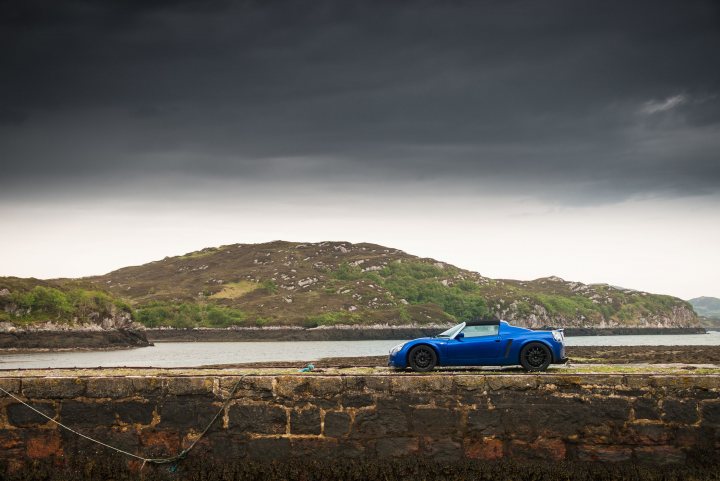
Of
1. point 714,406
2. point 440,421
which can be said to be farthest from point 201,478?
point 714,406

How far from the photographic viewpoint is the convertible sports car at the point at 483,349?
51.5 ft

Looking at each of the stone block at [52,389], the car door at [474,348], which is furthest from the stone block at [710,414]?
the stone block at [52,389]

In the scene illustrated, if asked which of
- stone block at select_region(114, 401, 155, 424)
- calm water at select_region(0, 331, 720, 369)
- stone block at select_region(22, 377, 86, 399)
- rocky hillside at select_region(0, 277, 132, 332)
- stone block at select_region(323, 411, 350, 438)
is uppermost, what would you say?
rocky hillside at select_region(0, 277, 132, 332)

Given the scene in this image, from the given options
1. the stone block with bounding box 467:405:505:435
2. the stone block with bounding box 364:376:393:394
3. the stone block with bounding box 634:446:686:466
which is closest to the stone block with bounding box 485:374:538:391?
the stone block with bounding box 467:405:505:435

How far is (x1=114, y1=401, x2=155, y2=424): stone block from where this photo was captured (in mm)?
13312

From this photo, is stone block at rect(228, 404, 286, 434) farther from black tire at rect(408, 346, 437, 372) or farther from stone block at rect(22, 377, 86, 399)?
black tire at rect(408, 346, 437, 372)

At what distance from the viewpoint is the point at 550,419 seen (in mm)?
12812

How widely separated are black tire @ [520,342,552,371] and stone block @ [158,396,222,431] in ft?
21.8

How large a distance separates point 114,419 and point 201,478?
1979mm

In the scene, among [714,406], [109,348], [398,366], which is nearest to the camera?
[714,406]

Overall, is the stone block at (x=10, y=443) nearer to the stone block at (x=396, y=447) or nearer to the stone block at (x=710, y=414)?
the stone block at (x=396, y=447)

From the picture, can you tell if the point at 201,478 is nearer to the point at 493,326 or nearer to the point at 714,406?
the point at 493,326

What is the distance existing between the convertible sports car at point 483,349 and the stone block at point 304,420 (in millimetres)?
3320

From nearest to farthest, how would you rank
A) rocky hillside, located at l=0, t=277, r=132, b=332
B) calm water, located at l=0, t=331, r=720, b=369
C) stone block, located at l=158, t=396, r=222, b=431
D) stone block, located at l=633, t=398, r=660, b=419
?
stone block, located at l=633, t=398, r=660, b=419
stone block, located at l=158, t=396, r=222, b=431
calm water, located at l=0, t=331, r=720, b=369
rocky hillside, located at l=0, t=277, r=132, b=332
